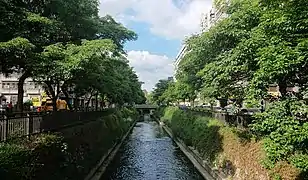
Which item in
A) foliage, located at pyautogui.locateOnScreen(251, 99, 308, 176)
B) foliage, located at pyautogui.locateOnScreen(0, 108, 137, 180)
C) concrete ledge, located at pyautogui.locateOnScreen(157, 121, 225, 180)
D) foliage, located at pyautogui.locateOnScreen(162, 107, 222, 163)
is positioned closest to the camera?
foliage, located at pyautogui.locateOnScreen(0, 108, 137, 180)

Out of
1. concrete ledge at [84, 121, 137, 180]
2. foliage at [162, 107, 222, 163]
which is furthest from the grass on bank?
concrete ledge at [84, 121, 137, 180]

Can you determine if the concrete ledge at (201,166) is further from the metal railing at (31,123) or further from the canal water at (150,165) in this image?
the metal railing at (31,123)

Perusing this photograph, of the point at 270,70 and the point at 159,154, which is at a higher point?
the point at 270,70

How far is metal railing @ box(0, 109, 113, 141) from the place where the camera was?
34.3 ft

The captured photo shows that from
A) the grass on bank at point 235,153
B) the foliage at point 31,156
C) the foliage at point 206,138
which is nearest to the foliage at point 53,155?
the foliage at point 31,156

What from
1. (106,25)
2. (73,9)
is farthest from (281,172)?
(106,25)

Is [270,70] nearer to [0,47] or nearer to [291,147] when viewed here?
[291,147]

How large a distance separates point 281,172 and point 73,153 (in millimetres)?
8802

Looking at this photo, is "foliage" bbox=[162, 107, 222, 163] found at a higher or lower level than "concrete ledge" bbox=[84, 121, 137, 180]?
higher

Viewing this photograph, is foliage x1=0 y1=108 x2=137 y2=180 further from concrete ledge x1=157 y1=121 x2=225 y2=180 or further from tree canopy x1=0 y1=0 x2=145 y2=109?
concrete ledge x1=157 y1=121 x2=225 y2=180

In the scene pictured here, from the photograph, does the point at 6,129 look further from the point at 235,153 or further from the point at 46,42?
the point at 235,153

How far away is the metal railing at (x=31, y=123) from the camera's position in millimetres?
10461

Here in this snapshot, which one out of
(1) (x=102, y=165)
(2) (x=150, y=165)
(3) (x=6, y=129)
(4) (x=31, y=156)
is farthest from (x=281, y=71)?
(2) (x=150, y=165)

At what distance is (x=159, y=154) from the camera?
3070cm
